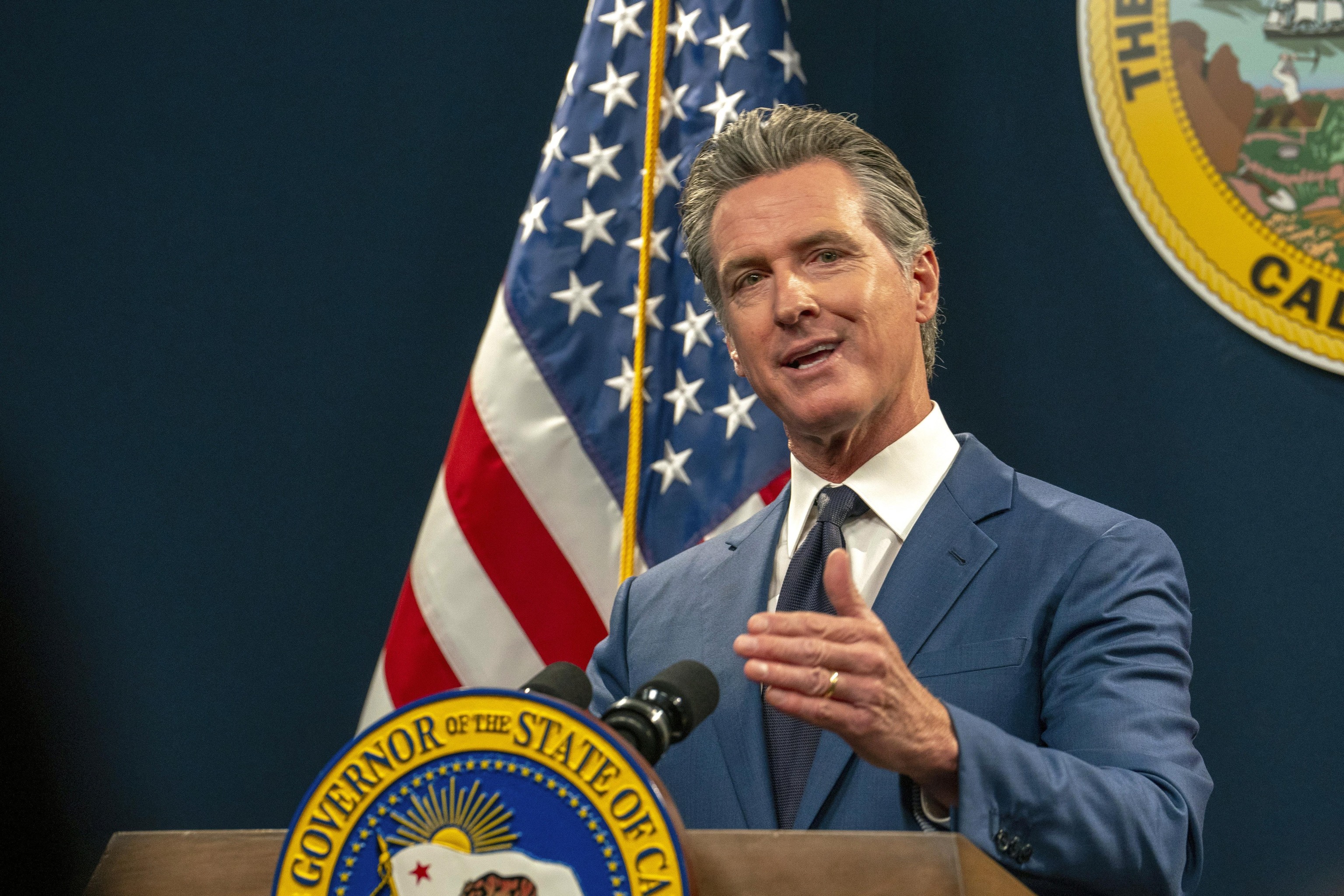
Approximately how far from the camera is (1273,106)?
78.4 inches

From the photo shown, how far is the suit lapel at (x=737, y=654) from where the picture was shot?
4.04ft

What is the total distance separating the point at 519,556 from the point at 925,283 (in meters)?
0.90

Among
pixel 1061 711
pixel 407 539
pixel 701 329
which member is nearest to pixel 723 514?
pixel 701 329

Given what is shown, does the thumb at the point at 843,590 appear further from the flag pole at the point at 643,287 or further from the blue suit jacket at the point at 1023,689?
the flag pole at the point at 643,287

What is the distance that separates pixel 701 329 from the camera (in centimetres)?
214

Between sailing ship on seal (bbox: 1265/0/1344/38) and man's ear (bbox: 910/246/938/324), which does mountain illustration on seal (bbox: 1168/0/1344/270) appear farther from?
man's ear (bbox: 910/246/938/324)

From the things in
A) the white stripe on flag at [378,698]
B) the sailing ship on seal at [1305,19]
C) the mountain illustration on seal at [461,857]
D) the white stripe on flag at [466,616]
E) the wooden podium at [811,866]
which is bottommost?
the white stripe on flag at [378,698]

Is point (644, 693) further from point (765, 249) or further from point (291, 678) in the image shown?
point (291, 678)

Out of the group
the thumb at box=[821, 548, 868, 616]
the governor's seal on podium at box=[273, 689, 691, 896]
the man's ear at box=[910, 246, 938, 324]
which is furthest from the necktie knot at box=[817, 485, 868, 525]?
the governor's seal on podium at box=[273, 689, 691, 896]

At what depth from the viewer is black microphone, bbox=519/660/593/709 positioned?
82 cm

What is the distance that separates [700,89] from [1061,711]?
1.41 meters

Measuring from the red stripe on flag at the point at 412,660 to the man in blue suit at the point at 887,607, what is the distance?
0.61 metres

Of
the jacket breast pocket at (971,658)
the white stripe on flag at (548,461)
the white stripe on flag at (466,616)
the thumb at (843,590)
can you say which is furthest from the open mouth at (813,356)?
the white stripe on flag at (466,616)

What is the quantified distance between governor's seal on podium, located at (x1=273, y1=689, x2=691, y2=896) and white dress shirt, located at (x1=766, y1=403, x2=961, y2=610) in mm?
731
